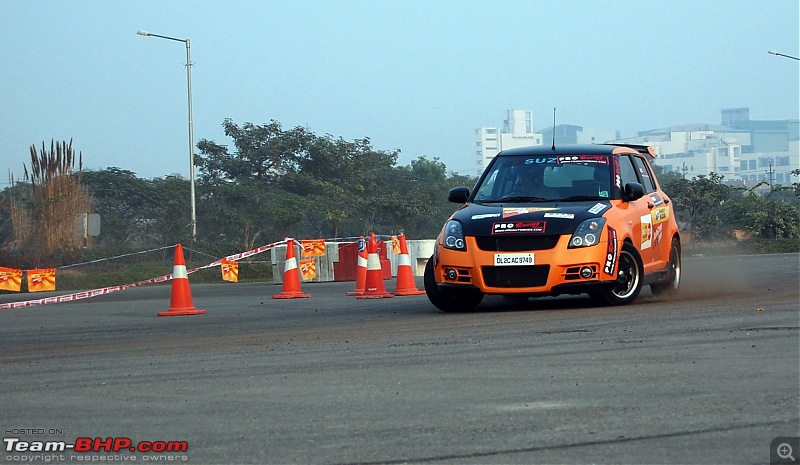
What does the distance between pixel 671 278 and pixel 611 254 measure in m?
2.20

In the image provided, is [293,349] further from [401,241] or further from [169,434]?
[401,241]

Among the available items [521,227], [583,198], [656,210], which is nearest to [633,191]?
[583,198]

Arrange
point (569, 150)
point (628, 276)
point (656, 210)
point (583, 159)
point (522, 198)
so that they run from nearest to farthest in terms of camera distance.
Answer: point (628, 276)
point (522, 198)
point (583, 159)
point (569, 150)
point (656, 210)

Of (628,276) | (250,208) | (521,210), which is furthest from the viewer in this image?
(250,208)

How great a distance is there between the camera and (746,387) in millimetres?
5848

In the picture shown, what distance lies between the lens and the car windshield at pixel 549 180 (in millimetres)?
11914

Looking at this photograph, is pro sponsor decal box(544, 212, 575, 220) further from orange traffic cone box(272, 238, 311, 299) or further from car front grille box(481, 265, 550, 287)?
orange traffic cone box(272, 238, 311, 299)

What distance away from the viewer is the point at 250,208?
47719mm

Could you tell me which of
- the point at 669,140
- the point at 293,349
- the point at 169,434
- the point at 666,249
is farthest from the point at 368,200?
the point at 669,140

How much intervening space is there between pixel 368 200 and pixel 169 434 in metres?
46.4

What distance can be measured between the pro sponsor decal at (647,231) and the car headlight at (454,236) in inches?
77.1

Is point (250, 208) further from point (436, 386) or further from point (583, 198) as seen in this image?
point (436, 386)

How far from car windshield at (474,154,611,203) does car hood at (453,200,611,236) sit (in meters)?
0.29

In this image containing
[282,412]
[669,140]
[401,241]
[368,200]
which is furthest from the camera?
[669,140]
